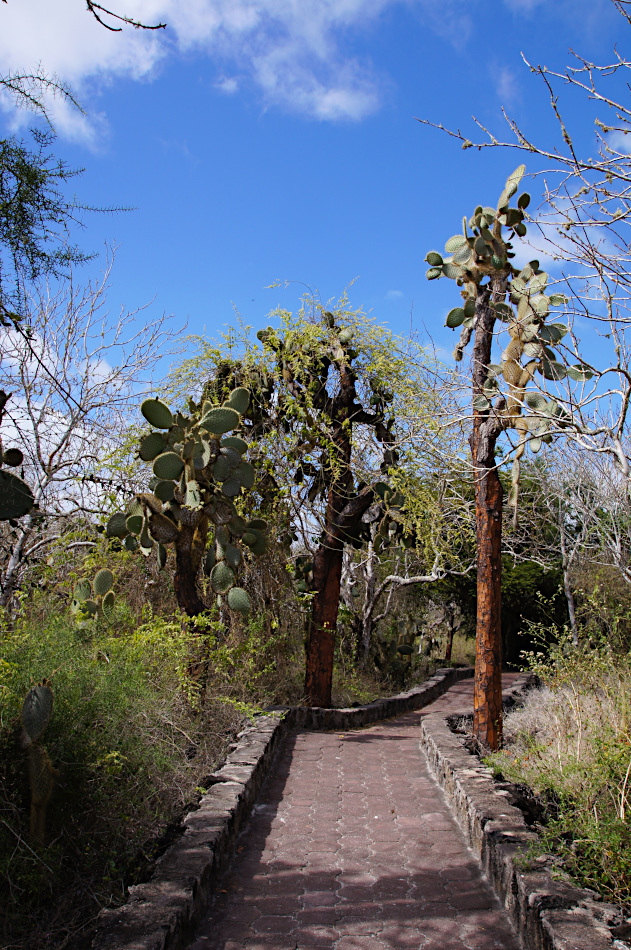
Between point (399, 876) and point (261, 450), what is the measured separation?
534 centimetres

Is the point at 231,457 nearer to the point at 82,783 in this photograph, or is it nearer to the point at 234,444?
the point at 234,444

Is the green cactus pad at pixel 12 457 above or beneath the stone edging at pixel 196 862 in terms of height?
above

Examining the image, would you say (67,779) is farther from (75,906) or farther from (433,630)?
(433,630)

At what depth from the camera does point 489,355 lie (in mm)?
7207

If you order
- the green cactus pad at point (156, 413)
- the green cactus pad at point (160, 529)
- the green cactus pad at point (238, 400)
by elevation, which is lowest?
the green cactus pad at point (160, 529)

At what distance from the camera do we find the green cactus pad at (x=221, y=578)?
660 cm

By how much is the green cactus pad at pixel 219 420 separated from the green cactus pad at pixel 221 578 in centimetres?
130

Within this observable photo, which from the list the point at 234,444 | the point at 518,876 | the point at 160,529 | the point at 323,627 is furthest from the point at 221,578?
the point at 518,876

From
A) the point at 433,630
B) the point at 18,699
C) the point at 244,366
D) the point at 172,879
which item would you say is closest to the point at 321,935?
the point at 172,879

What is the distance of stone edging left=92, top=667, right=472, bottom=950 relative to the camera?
2.83 metres

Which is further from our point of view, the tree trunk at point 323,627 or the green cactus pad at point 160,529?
the tree trunk at point 323,627

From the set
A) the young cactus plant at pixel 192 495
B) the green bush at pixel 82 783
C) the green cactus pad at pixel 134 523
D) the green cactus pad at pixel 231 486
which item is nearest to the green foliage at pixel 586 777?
the green bush at pixel 82 783

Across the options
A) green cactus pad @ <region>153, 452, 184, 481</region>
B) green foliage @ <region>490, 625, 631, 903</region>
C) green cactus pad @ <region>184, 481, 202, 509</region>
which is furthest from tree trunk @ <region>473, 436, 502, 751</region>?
green cactus pad @ <region>153, 452, 184, 481</region>

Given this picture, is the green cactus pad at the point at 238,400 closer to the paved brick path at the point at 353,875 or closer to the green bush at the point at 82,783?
the green bush at the point at 82,783
